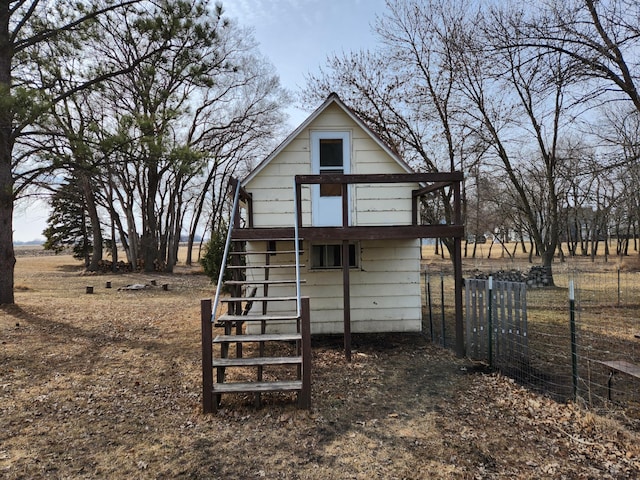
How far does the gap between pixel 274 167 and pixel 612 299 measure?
1301cm

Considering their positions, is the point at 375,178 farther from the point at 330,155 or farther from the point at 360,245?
the point at 330,155

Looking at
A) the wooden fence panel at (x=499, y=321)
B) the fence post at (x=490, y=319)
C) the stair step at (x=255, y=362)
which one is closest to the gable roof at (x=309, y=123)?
the wooden fence panel at (x=499, y=321)

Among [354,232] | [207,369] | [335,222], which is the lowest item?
[207,369]

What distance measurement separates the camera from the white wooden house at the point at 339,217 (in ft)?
28.6

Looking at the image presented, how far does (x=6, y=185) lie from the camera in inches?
398

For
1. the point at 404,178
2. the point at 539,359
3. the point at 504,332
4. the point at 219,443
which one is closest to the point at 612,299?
the point at 539,359

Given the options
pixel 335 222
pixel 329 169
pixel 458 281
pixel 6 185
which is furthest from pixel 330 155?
pixel 6 185

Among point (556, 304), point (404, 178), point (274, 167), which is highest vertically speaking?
point (274, 167)

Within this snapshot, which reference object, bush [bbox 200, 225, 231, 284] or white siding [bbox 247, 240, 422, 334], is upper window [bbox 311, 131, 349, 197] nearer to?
white siding [bbox 247, 240, 422, 334]

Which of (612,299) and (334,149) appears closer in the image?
(334,149)

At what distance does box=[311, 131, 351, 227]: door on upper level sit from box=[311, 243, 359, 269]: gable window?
20.3 inches

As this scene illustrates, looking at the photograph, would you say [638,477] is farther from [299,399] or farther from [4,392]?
[4,392]

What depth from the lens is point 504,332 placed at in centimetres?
645

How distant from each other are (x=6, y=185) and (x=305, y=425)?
407 inches
